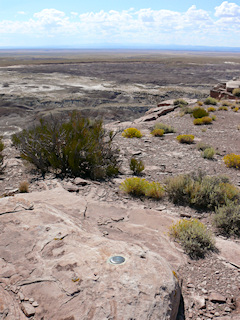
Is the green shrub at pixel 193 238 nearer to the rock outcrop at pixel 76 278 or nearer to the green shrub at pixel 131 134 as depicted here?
the rock outcrop at pixel 76 278

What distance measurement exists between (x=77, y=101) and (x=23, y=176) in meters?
22.9

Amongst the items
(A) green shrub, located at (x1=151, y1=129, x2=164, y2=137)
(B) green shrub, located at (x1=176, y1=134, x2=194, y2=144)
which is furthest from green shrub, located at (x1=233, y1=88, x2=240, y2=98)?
(B) green shrub, located at (x1=176, y1=134, x2=194, y2=144)

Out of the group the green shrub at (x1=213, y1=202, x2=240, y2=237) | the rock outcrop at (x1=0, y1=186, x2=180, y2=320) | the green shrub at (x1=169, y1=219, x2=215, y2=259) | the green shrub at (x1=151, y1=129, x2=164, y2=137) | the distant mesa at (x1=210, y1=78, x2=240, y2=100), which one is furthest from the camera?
the distant mesa at (x1=210, y1=78, x2=240, y2=100)

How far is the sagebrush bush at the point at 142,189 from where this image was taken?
590 centimetres

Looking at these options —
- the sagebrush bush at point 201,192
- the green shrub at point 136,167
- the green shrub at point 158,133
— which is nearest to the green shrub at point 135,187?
the sagebrush bush at point 201,192

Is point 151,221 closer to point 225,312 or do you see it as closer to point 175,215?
point 175,215

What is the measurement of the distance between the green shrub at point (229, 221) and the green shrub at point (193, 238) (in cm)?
73

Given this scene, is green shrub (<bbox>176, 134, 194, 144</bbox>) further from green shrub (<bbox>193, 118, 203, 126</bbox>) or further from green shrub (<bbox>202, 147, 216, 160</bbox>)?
green shrub (<bbox>193, 118, 203, 126</bbox>)

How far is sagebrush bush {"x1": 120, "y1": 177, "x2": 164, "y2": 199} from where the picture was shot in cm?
590

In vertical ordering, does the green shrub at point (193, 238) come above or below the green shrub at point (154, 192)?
above

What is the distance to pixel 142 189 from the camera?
237 inches

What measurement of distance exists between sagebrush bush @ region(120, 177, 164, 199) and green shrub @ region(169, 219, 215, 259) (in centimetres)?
166

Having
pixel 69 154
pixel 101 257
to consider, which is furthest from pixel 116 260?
pixel 69 154

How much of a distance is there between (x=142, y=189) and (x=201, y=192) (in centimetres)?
130
